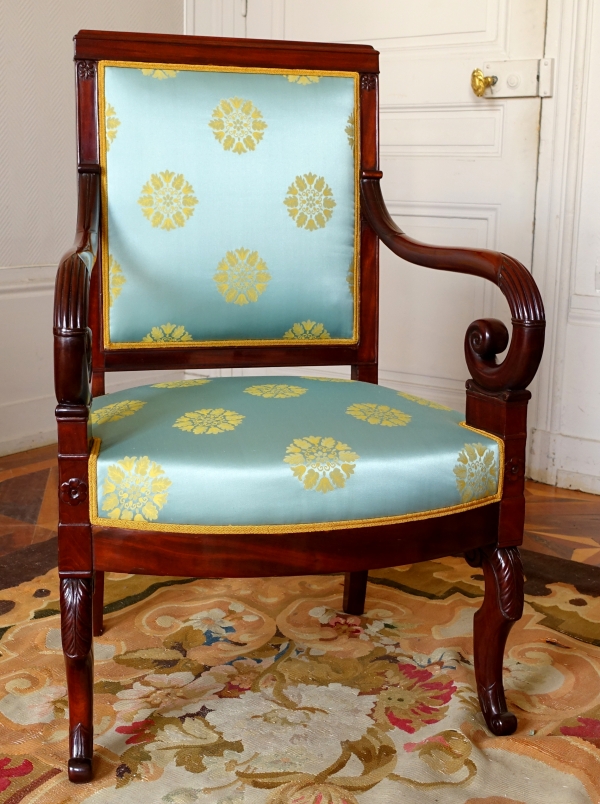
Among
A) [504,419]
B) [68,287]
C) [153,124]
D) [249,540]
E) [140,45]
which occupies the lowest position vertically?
[249,540]

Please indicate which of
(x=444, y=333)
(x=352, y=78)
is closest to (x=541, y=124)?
(x=444, y=333)

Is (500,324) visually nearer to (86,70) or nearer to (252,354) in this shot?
(252,354)

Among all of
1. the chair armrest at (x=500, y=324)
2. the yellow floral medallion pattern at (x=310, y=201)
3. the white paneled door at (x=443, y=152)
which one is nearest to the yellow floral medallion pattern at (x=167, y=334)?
the yellow floral medallion pattern at (x=310, y=201)

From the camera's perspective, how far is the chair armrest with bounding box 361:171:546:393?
44.9 inches

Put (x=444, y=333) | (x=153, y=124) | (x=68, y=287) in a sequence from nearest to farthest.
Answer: (x=68, y=287)
(x=153, y=124)
(x=444, y=333)

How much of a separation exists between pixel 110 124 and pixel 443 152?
4.92 feet

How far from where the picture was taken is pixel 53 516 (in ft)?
7.23

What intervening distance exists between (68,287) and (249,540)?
372 mm

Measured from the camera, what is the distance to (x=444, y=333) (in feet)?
8.96

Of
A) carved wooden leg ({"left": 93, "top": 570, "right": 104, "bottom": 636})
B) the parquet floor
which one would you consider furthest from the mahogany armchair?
the parquet floor

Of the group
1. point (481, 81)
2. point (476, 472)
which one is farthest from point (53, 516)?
point (481, 81)

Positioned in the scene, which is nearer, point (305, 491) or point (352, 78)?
point (305, 491)

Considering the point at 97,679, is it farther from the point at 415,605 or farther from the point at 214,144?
the point at 214,144

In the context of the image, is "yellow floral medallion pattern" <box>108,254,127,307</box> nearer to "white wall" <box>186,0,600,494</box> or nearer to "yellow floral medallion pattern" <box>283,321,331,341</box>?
"yellow floral medallion pattern" <box>283,321,331,341</box>
